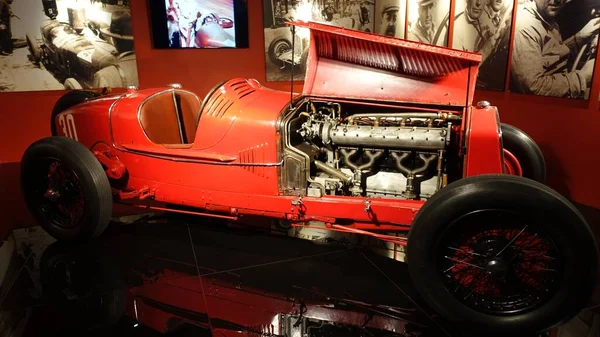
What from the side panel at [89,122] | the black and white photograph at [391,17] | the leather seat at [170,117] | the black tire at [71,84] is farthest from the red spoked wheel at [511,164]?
the black tire at [71,84]

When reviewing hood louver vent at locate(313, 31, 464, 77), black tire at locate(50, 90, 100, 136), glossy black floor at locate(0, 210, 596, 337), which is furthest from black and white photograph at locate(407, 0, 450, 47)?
black tire at locate(50, 90, 100, 136)

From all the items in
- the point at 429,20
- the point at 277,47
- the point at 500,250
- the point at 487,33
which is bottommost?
the point at 500,250

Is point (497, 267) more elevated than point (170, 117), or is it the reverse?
point (170, 117)

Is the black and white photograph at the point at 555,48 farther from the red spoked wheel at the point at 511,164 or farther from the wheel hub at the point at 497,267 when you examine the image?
the wheel hub at the point at 497,267

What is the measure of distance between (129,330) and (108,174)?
62.6 inches

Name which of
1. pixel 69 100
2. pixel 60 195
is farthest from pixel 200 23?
pixel 60 195

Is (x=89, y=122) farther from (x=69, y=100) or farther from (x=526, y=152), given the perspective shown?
(x=526, y=152)

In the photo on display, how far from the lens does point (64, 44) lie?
5.64 metres

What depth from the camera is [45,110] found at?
5.87 metres

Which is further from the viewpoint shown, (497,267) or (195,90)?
(195,90)

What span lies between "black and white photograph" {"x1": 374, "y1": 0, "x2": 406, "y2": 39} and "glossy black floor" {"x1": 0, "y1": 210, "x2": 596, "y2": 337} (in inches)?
135

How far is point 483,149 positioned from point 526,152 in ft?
4.94

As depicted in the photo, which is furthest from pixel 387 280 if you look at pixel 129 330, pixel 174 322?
pixel 129 330

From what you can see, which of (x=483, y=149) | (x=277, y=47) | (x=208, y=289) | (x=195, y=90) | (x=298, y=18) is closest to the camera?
(x=483, y=149)
